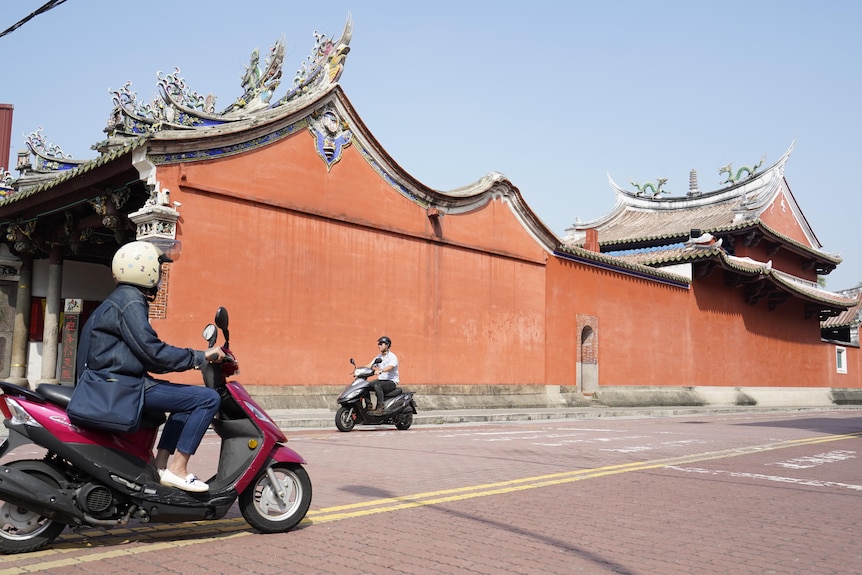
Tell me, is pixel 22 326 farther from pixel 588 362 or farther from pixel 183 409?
pixel 183 409

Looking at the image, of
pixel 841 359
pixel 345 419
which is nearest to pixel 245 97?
pixel 345 419

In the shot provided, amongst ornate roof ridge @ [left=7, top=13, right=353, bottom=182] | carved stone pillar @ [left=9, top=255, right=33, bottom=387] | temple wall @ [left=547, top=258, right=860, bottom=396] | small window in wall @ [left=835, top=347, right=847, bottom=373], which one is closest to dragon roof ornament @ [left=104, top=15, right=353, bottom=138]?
ornate roof ridge @ [left=7, top=13, right=353, bottom=182]

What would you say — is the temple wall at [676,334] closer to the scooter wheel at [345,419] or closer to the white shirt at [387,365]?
the white shirt at [387,365]

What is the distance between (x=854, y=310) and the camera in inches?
1580

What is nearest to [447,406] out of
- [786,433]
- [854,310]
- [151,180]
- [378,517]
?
[786,433]

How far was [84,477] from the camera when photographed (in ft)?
13.7

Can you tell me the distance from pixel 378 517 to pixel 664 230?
108 ft

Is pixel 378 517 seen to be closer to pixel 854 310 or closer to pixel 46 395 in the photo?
pixel 46 395

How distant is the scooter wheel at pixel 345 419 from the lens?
1262 centimetres

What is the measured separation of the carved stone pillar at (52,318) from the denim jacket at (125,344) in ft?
50.6

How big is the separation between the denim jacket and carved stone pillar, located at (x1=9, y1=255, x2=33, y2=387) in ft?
51.9

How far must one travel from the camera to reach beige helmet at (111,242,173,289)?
450 cm

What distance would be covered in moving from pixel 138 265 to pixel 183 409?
0.91 meters

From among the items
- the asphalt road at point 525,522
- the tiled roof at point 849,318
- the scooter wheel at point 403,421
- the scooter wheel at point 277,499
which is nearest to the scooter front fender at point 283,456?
the scooter wheel at point 277,499
